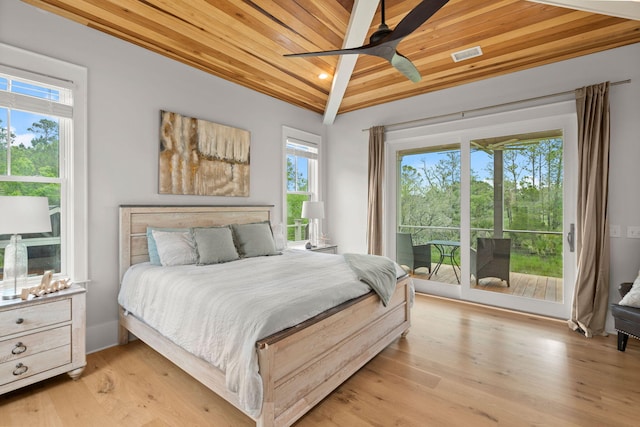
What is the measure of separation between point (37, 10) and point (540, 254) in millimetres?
5399

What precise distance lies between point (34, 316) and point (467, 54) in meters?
4.47

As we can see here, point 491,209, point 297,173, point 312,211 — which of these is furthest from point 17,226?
point 491,209

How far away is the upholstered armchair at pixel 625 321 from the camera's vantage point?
8.09 ft

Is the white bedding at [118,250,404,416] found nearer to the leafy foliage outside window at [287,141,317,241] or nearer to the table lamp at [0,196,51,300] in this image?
the table lamp at [0,196,51,300]

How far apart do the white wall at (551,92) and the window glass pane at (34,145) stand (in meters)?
3.67

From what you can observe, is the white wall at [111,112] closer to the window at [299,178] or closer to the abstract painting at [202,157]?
the abstract painting at [202,157]

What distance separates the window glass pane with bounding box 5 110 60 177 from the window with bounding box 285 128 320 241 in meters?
2.73

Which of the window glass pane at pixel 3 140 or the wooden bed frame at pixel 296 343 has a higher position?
the window glass pane at pixel 3 140

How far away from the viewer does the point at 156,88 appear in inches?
124

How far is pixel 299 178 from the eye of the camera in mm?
4949

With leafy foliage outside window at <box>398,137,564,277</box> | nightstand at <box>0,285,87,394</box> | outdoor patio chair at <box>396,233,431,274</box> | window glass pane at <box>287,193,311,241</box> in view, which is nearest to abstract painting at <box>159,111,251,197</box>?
window glass pane at <box>287,193,311,241</box>

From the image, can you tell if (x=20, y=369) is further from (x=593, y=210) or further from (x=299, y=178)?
(x=593, y=210)

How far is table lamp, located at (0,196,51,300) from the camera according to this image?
6.42ft

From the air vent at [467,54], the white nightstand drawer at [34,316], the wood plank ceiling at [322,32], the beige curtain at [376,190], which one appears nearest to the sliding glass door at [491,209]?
the beige curtain at [376,190]
